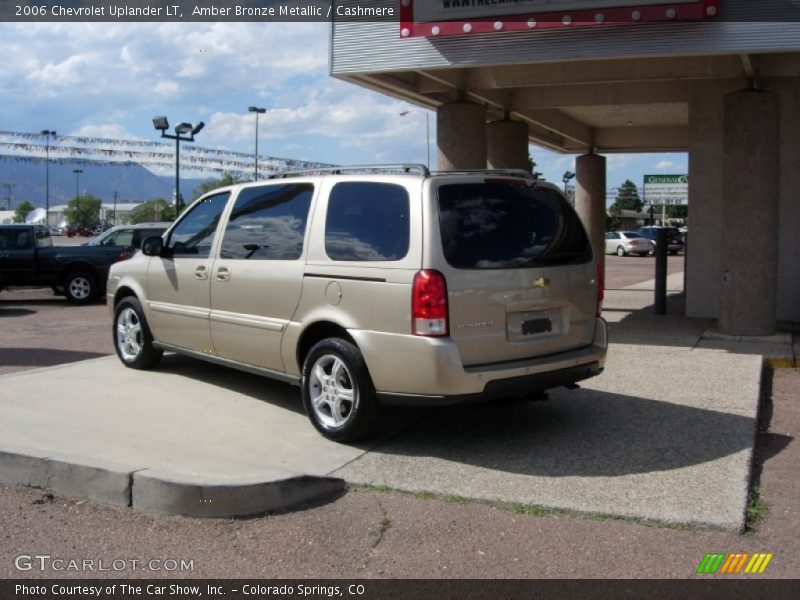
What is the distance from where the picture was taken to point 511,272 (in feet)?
18.0

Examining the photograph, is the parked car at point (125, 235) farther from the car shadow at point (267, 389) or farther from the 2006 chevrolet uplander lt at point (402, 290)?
the 2006 chevrolet uplander lt at point (402, 290)

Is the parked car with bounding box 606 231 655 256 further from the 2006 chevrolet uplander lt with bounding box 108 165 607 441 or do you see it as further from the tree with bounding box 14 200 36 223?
the tree with bounding box 14 200 36 223

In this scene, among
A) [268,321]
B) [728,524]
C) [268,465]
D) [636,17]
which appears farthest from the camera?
[636,17]

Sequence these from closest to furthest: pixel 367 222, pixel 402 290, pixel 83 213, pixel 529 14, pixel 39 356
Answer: pixel 402 290
pixel 367 222
pixel 529 14
pixel 39 356
pixel 83 213

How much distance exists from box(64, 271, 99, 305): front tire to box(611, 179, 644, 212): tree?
99.2 meters

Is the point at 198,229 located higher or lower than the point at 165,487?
higher

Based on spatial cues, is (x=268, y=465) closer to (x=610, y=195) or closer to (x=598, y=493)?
(x=598, y=493)

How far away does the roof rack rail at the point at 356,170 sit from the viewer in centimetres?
577

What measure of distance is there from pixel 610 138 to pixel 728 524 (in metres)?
16.2

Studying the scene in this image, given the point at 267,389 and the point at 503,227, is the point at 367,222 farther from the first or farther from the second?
the point at 267,389

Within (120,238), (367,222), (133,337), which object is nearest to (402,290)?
(367,222)

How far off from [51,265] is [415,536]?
14533mm
